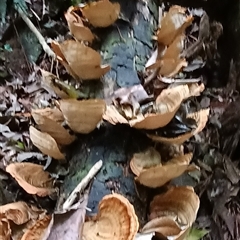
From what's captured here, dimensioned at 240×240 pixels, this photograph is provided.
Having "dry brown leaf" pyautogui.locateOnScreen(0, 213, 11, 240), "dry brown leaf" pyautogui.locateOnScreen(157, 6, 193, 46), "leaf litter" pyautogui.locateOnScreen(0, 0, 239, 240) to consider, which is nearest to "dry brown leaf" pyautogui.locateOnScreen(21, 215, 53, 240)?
"leaf litter" pyautogui.locateOnScreen(0, 0, 239, 240)

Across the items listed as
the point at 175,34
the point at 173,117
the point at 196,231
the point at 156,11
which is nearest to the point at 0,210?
the point at 173,117

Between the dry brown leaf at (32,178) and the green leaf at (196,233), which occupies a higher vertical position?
the dry brown leaf at (32,178)

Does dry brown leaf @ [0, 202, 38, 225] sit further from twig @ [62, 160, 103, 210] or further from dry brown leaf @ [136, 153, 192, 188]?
dry brown leaf @ [136, 153, 192, 188]

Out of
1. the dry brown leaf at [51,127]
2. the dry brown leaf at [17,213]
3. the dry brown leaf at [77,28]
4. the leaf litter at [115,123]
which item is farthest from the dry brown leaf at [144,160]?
the dry brown leaf at [77,28]

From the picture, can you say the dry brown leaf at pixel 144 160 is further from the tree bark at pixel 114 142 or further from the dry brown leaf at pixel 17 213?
the dry brown leaf at pixel 17 213

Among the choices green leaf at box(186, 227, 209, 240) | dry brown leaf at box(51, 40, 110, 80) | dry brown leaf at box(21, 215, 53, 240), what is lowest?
green leaf at box(186, 227, 209, 240)

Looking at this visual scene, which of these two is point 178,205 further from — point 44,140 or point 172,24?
point 172,24

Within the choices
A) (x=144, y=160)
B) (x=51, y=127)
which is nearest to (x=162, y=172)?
(x=144, y=160)
